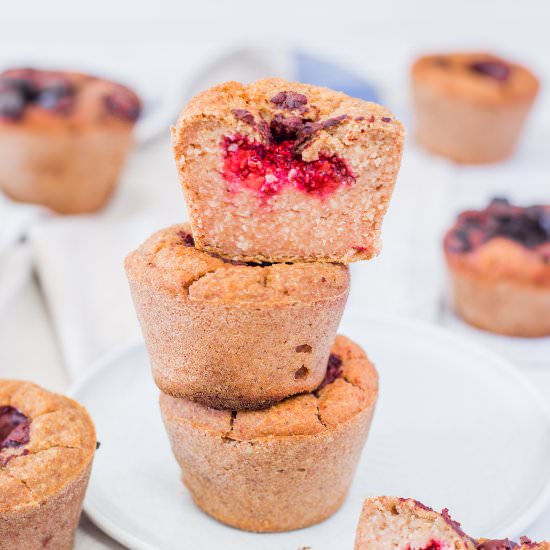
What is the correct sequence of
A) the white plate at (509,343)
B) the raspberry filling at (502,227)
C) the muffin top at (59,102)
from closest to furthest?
the white plate at (509,343) → the raspberry filling at (502,227) → the muffin top at (59,102)

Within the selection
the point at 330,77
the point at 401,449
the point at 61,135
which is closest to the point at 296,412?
the point at 401,449

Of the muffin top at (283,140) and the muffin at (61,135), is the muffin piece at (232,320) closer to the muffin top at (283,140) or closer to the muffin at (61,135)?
the muffin top at (283,140)

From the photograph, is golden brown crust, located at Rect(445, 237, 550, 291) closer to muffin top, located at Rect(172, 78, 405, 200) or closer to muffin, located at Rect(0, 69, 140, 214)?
muffin top, located at Rect(172, 78, 405, 200)

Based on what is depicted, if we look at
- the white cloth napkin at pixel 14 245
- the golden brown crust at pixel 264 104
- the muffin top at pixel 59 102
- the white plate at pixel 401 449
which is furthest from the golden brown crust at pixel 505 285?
the white cloth napkin at pixel 14 245

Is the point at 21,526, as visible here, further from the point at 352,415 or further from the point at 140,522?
the point at 352,415

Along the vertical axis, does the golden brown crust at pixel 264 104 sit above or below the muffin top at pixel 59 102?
above

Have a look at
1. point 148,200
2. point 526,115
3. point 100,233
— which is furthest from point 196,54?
point 526,115

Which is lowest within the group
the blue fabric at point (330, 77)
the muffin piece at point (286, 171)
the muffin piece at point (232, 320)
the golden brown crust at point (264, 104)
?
the blue fabric at point (330, 77)

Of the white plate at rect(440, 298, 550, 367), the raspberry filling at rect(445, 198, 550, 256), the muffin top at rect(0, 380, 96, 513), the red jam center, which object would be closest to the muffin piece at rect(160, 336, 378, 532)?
the muffin top at rect(0, 380, 96, 513)

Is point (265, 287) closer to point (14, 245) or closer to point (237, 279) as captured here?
point (237, 279)
